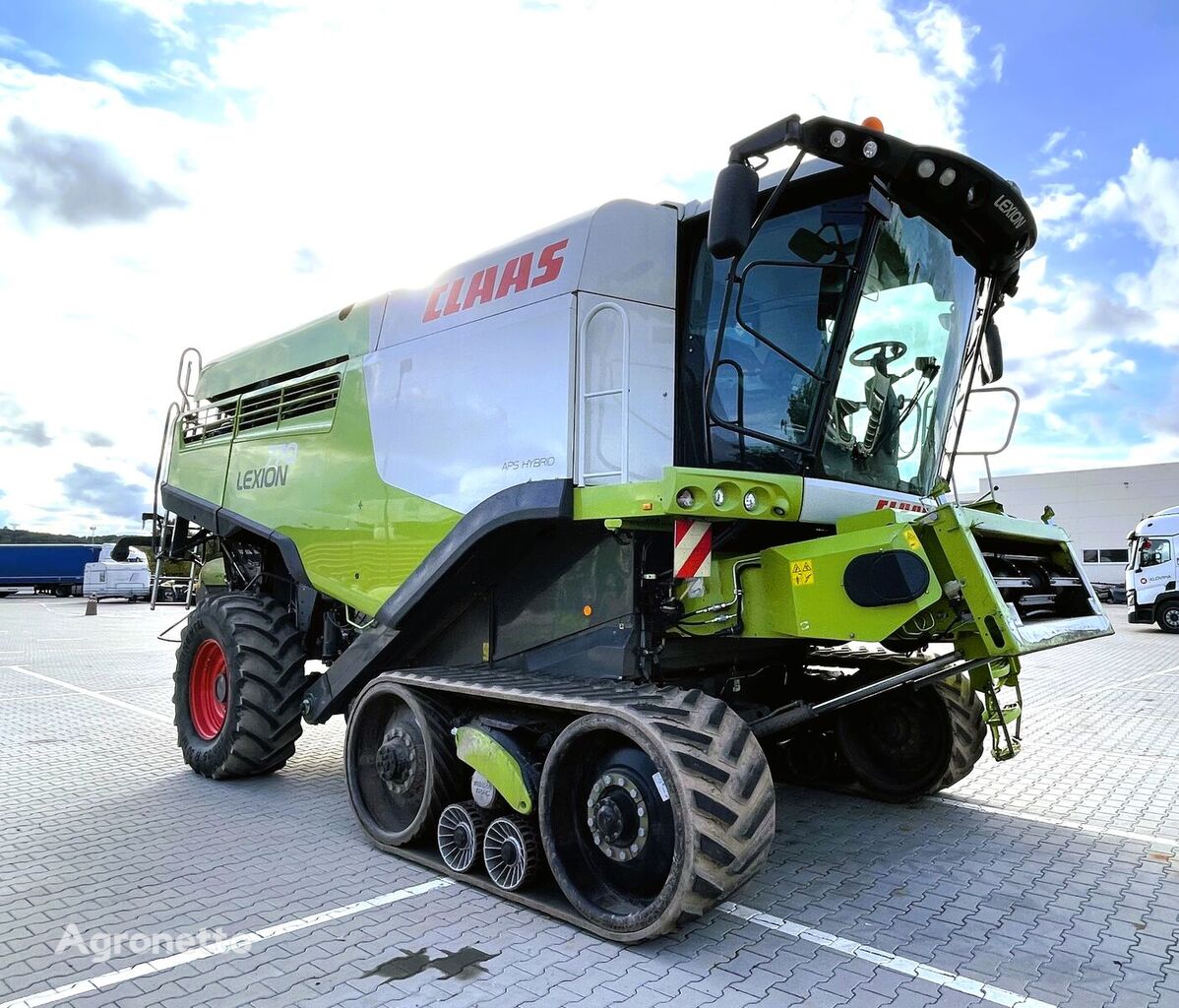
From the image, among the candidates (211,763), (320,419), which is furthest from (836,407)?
(211,763)

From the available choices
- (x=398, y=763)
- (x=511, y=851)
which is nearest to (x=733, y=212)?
(x=511, y=851)

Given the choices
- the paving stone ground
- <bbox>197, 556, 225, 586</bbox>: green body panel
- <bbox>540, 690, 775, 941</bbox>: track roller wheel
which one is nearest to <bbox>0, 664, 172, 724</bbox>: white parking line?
<bbox>197, 556, 225, 586</bbox>: green body panel

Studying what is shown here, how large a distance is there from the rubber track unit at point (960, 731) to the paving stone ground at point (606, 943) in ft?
0.83

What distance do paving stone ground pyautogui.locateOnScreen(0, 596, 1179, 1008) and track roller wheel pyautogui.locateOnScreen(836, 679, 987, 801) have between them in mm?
182

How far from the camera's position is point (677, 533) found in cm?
395

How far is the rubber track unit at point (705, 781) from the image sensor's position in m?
3.32

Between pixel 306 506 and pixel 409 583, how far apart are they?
1.66m

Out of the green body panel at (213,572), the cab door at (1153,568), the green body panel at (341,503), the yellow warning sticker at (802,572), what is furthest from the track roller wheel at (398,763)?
the cab door at (1153,568)

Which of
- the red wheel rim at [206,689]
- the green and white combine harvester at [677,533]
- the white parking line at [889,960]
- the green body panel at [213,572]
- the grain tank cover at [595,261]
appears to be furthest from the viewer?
the green body panel at [213,572]

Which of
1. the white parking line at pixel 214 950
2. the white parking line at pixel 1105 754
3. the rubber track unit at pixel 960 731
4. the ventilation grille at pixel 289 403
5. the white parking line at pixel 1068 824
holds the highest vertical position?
the ventilation grille at pixel 289 403

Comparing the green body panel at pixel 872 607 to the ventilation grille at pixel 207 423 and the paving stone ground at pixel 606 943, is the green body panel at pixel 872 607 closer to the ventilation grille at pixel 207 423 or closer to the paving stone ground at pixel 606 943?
the paving stone ground at pixel 606 943

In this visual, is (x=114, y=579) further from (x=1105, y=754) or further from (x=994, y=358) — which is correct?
(x=994, y=358)

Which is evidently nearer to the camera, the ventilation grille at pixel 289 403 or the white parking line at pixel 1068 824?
the white parking line at pixel 1068 824

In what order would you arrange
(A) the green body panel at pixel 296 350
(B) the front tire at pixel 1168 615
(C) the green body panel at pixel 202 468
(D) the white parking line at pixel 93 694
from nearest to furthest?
(A) the green body panel at pixel 296 350
(C) the green body panel at pixel 202 468
(D) the white parking line at pixel 93 694
(B) the front tire at pixel 1168 615
